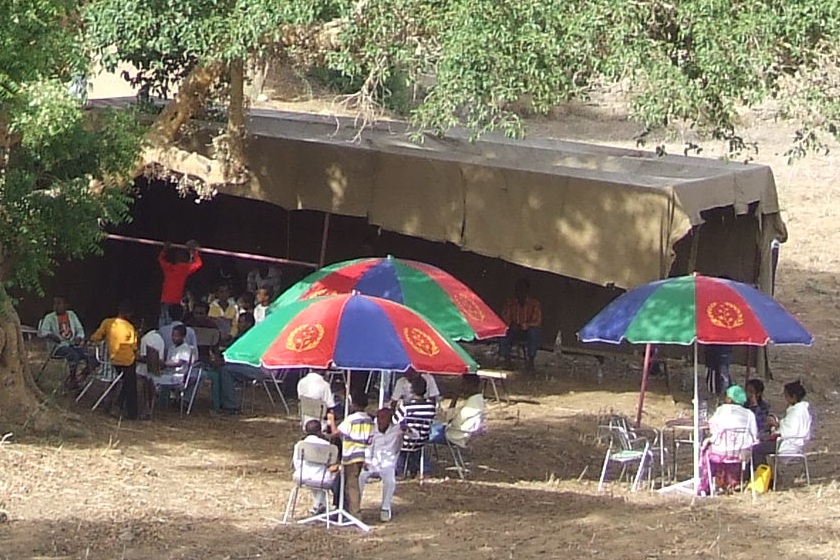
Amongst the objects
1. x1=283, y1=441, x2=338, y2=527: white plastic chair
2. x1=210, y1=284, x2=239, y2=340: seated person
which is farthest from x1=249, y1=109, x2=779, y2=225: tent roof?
x1=283, y1=441, x2=338, y2=527: white plastic chair

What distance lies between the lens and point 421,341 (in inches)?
381

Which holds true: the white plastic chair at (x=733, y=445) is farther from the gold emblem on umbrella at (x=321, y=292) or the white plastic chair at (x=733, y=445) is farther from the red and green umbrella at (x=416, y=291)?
the gold emblem on umbrella at (x=321, y=292)

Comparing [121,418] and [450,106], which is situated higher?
[450,106]

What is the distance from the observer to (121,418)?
13.0 m

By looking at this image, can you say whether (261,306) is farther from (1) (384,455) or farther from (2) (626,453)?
(1) (384,455)

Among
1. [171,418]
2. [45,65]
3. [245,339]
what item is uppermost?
[45,65]

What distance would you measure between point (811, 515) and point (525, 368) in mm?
5999

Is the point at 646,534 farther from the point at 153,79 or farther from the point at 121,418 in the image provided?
the point at 153,79

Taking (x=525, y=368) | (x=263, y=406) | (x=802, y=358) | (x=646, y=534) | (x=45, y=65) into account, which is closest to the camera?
(x=45, y=65)

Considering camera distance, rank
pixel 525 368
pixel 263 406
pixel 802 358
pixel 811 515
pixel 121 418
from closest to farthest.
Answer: pixel 811 515 < pixel 121 418 < pixel 263 406 < pixel 525 368 < pixel 802 358

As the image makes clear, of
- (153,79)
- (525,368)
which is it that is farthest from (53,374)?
(525,368)

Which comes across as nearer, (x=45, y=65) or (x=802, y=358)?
(x=45, y=65)

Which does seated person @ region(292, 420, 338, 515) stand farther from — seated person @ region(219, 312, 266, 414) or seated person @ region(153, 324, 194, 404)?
seated person @ region(219, 312, 266, 414)

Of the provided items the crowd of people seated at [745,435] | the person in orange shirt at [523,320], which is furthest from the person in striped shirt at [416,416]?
the person in orange shirt at [523,320]
